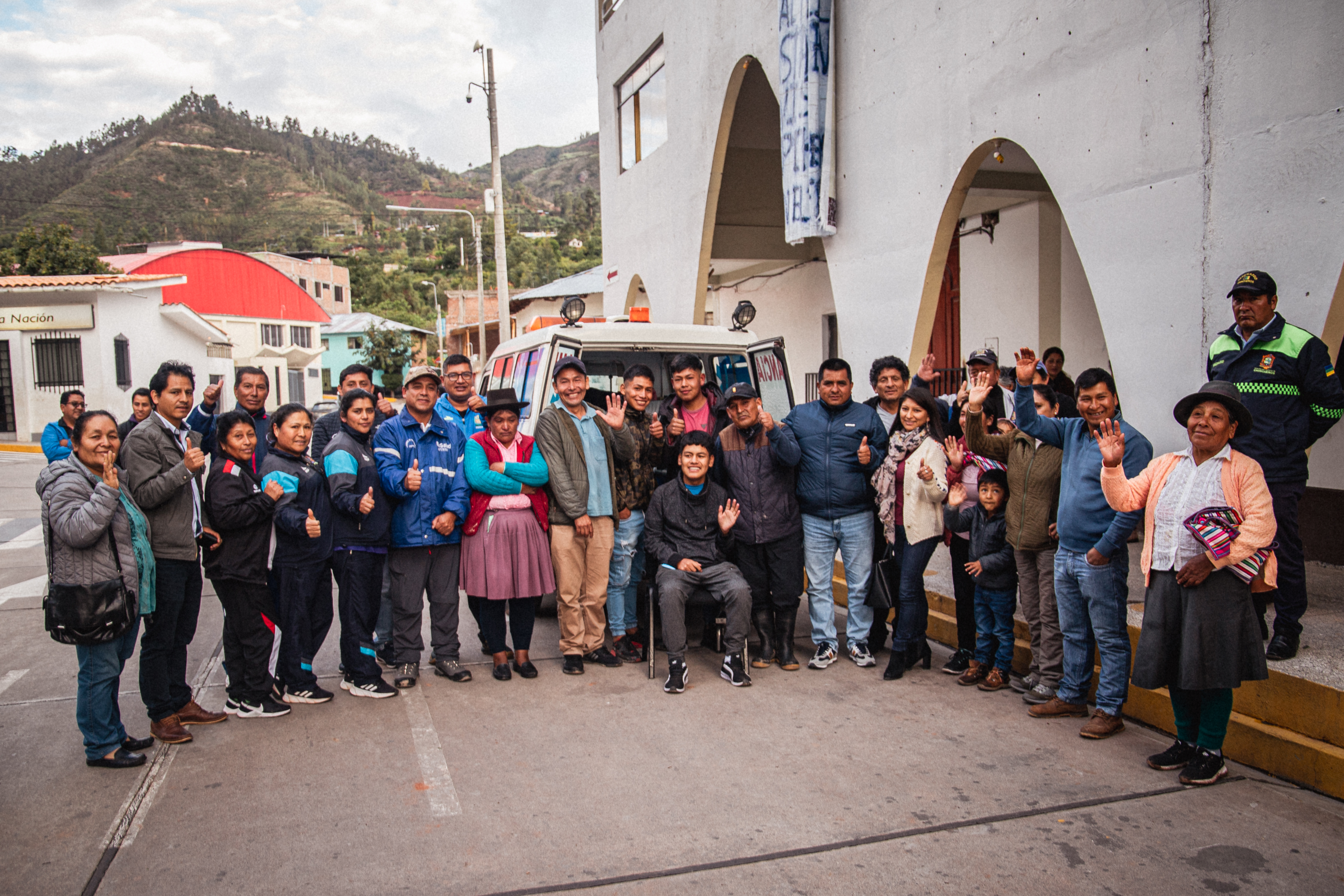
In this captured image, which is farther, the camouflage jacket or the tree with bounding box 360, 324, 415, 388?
the tree with bounding box 360, 324, 415, 388

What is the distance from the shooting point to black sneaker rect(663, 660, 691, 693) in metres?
5.30

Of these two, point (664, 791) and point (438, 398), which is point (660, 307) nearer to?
point (438, 398)

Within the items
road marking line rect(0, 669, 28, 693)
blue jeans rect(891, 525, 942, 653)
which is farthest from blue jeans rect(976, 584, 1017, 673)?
road marking line rect(0, 669, 28, 693)

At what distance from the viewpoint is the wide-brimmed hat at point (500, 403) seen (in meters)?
5.55

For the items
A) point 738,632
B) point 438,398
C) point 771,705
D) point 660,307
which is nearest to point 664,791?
point 771,705

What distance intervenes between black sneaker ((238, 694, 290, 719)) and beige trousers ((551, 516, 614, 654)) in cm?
168

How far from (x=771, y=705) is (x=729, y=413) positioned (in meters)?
1.92

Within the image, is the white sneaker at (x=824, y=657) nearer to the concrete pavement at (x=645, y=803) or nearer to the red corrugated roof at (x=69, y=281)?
the concrete pavement at (x=645, y=803)

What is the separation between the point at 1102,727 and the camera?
4.46m

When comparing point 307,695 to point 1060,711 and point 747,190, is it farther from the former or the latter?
point 747,190

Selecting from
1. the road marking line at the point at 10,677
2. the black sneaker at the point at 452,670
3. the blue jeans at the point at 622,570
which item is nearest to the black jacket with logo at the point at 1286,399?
the blue jeans at the point at 622,570

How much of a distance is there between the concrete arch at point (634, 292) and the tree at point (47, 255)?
2553 centimetres

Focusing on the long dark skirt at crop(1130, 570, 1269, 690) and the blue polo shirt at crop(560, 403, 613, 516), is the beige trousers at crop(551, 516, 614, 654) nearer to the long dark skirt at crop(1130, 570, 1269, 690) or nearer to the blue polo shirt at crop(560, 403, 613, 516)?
the blue polo shirt at crop(560, 403, 613, 516)

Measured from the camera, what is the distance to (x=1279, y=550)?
449 cm
